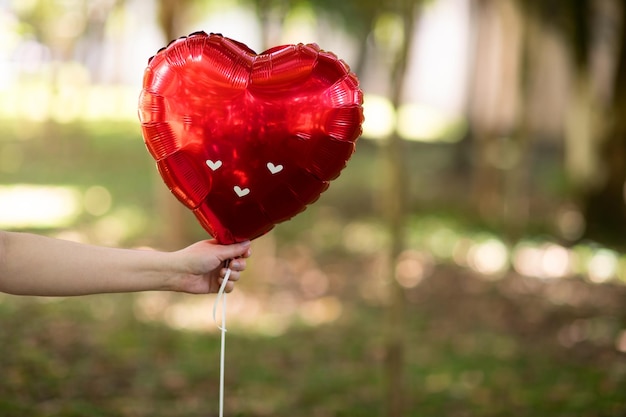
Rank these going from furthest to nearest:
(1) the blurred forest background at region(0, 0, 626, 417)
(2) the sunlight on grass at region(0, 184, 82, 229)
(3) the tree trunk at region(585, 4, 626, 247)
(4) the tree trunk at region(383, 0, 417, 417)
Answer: (2) the sunlight on grass at region(0, 184, 82, 229) < (3) the tree trunk at region(585, 4, 626, 247) < (1) the blurred forest background at region(0, 0, 626, 417) < (4) the tree trunk at region(383, 0, 417, 417)

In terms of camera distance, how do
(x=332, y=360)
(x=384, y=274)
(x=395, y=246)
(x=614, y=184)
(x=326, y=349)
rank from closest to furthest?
(x=395, y=246) < (x=332, y=360) < (x=326, y=349) < (x=384, y=274) < (x=614, y=184)

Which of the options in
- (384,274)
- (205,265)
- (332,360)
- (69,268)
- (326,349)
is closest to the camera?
(69,268)

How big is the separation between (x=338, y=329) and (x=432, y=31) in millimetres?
28355

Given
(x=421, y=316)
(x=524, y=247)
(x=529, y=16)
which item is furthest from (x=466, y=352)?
(x=529, y=16)

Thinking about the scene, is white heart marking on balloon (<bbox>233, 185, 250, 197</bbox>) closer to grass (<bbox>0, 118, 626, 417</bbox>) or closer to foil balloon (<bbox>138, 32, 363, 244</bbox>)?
foil balloon (<bbox>138, 32, 363, 244</bbox>)

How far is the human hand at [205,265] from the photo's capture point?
234 cm

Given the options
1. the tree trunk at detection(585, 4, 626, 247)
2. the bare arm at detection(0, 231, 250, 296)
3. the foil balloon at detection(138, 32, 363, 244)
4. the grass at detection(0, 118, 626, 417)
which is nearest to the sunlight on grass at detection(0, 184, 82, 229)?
the grass at detection(0, 118, 626, 417)

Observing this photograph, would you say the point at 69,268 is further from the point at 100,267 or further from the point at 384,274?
the point at 384,274

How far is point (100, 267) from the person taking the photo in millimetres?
2256

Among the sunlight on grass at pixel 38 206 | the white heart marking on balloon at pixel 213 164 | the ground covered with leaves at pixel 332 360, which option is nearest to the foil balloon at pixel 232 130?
the white heart marking on balloon at pixel 213 164

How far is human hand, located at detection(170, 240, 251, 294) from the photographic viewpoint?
234 centimetres

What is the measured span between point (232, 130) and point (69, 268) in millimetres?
562

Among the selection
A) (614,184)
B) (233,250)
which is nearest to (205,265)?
(233,250)

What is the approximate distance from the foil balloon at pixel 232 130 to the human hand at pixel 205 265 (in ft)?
0.24
